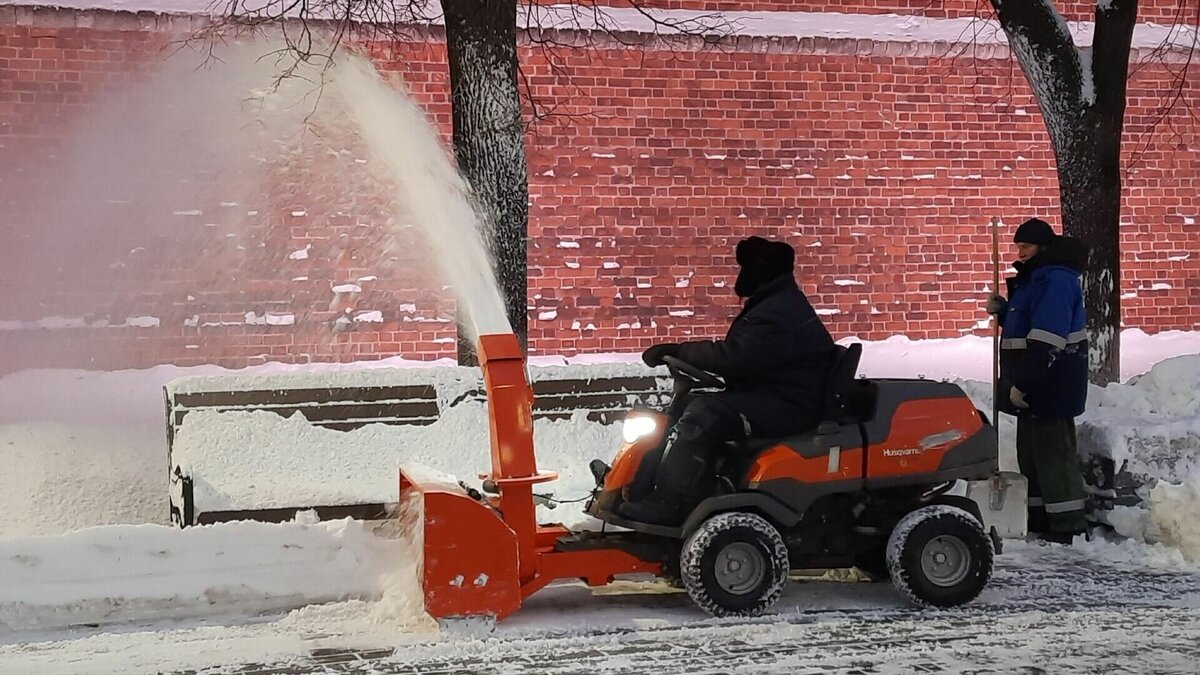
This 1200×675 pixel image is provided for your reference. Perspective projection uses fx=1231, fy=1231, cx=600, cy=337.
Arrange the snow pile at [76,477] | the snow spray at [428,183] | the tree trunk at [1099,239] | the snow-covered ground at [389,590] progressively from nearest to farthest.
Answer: the snow-covered ground at [389,590] → the snow spray at [428,183] → the snow pile at [76,477] → the tree trunk at [1099,239]

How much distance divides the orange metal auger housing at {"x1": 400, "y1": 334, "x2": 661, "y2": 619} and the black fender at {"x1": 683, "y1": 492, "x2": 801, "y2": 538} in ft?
1.03

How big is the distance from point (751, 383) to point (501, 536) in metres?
1.45

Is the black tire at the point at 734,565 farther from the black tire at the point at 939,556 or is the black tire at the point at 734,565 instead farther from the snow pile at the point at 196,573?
the snow pile at the point at 196,573

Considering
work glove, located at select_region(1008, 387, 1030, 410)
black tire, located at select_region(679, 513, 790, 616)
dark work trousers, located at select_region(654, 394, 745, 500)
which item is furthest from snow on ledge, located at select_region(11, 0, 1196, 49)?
black tire, located at select_region(679, 513, 790, 616)

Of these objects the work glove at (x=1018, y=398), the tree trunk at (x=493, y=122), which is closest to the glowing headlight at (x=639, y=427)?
the work glove at (x=1018, y=398)

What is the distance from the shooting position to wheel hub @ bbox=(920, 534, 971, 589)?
18.9 ft

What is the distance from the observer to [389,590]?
5777 mm

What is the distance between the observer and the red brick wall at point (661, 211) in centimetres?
1069

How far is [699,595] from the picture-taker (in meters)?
5.52

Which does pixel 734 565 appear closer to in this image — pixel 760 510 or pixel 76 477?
pixel 760 510

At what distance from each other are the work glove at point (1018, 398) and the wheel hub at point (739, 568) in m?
2.47

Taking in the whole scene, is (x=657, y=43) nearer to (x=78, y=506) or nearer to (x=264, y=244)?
(x=264, y=244)

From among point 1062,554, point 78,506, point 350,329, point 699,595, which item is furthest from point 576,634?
point 350,329

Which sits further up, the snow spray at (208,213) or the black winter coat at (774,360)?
the snow spray at (208,213)
